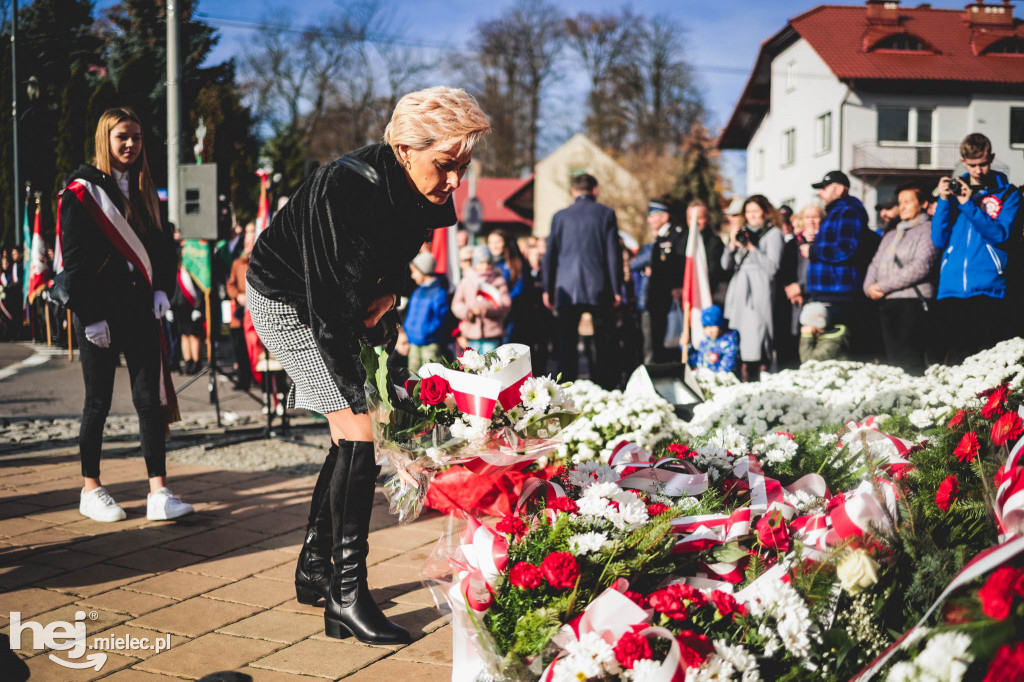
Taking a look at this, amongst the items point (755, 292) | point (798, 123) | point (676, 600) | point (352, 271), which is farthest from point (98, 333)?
point (798, 123)

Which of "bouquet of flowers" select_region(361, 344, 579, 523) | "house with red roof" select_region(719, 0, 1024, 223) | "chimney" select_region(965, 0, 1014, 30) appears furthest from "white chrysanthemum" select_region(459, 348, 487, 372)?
"house with red roof" select_region(719, 0, 1024, 223)

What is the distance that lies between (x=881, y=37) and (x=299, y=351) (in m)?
28.9

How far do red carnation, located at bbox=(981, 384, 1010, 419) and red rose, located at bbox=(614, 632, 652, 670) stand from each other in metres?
1.89

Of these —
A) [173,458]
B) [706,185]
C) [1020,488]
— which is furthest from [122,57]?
[1020,488]

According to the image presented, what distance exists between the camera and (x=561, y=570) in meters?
1.97

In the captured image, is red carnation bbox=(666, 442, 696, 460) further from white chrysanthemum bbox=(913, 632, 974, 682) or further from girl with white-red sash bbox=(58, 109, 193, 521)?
girl with white-red sash bbox=(58, 109, 193, 521)

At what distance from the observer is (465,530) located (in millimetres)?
2391

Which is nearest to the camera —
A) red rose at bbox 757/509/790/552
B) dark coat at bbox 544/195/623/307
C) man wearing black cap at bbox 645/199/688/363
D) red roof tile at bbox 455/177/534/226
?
red rose at bbox 757/509/790/552

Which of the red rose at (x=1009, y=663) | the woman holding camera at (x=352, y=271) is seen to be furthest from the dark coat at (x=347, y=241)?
the red rose at (x=1009, y=663)

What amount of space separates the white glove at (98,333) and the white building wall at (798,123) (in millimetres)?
25046

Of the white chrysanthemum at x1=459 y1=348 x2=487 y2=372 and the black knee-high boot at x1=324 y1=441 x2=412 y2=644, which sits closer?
the white chrysanthemum at x1=459 y1=348 x2=487 y2=372

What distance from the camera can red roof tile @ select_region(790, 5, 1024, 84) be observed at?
22.0 meters

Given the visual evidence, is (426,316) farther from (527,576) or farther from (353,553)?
(527,576)

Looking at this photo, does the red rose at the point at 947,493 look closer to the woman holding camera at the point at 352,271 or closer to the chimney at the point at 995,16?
the woman holding camera at the point at 352,271
